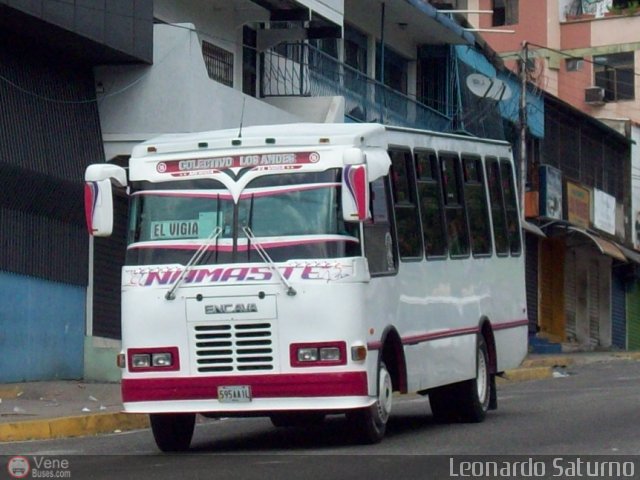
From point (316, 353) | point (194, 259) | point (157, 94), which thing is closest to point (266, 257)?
point (194, 259)

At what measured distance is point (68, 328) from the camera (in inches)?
826

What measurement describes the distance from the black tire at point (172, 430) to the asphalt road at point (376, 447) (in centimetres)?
15

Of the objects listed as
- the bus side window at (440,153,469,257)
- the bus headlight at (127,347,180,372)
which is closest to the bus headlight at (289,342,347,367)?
the bus headlight at (127,347,180,372)

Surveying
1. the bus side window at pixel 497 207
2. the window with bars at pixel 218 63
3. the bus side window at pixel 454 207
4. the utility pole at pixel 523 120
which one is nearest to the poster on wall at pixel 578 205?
the utility pole at pixel 523 120

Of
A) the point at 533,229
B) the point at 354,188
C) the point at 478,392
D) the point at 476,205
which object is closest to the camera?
the point at 354,188

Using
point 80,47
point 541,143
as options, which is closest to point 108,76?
point 80,47

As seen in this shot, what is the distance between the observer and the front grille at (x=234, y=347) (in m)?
12.1

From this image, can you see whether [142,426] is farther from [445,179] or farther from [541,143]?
[541,143]

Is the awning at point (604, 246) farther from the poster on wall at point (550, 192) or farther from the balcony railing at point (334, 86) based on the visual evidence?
the balcony railing at point (334, 86)

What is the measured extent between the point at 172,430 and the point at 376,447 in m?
1.89

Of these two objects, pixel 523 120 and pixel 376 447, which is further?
pixel 523 120

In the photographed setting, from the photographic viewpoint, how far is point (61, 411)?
16.7 meters

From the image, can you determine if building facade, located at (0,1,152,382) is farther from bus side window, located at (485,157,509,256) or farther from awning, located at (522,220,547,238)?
awning, located at (522,220,547,238)

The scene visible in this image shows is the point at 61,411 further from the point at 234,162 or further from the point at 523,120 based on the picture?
the point at 523,120
